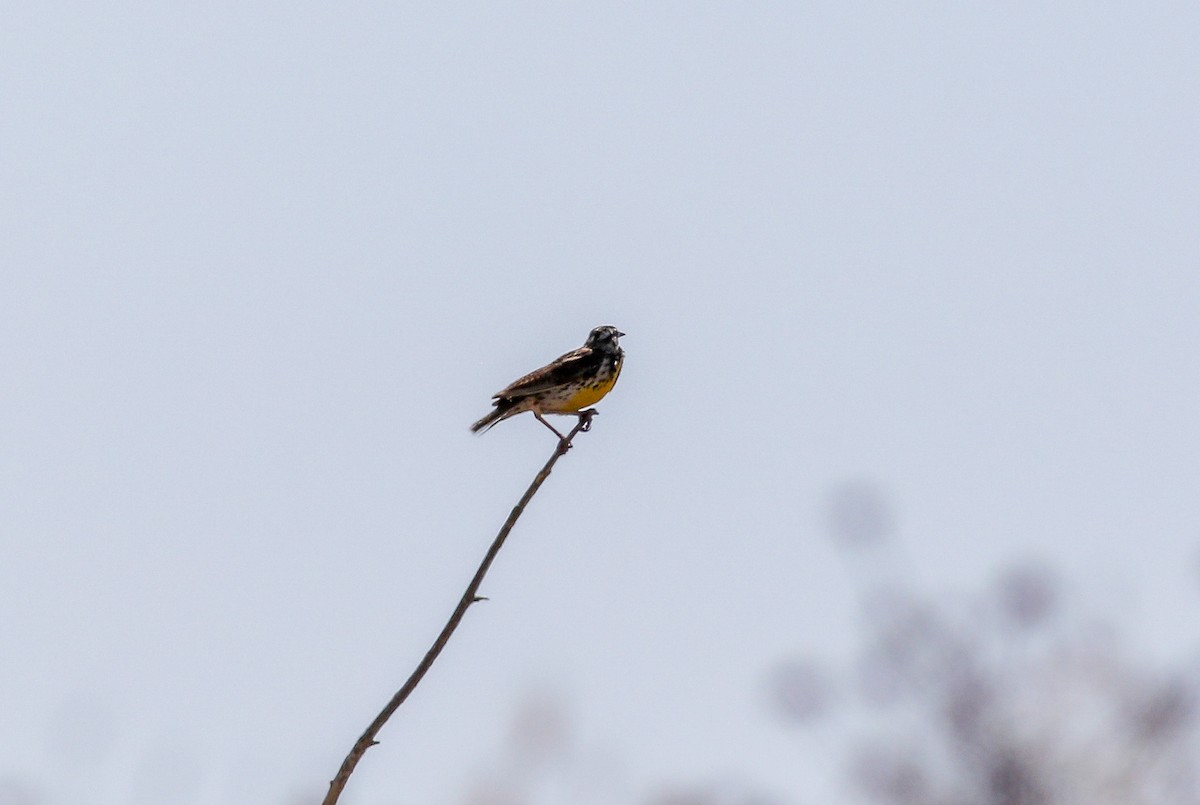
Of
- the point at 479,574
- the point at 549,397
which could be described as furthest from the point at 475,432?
the point at 479,574

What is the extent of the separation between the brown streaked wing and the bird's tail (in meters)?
0.11

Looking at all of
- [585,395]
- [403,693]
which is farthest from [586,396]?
[403,693]

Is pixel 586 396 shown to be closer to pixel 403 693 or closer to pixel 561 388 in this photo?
pixel 561 388

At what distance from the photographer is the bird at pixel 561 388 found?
Answer: 1330 cm

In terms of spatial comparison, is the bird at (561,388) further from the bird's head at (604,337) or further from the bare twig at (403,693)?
the bare twig at (403,693)

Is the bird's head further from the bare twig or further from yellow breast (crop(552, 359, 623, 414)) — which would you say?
the bare twig

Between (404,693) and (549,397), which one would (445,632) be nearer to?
(404,693)

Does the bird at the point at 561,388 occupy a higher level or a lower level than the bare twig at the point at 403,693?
higher

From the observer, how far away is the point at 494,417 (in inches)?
521

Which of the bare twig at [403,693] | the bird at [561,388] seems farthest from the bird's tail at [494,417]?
the bare twig at [403,693]

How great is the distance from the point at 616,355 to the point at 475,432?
6.46 feet

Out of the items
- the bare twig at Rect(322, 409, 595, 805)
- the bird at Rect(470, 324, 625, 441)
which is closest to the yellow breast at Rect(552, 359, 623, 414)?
the bird at Rect(470, 324, 625, 441)

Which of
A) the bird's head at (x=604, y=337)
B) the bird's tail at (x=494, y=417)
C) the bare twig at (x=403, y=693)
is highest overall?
the bird's head at (x=604, y=337)

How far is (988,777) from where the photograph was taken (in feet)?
22.5
